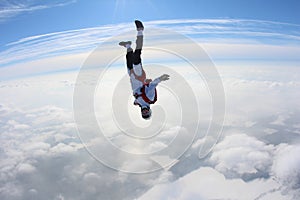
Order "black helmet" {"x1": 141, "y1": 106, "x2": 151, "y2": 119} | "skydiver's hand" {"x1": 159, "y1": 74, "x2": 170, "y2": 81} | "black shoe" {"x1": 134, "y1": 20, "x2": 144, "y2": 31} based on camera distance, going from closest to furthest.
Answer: "skydiver's hand" {"x1": 159, "y1": 74, "x2": 170, "y2": 81} → "black shoe" {"x1": 134, "y1": 20, "x2": 144, "y2": 31} → "black helmet" {"x1": 141, "y1": 106, "x2": 151, "y2": 119}

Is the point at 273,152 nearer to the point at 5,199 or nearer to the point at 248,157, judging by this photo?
the point at 248,157

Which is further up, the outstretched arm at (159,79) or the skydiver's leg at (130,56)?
the skydiver's leg at (130,56)

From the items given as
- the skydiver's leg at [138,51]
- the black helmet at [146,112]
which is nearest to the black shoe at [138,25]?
the skydiver's leg at [138,51]

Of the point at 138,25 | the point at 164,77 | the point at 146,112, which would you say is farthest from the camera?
the point at 146,112

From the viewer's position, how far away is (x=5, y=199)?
78.8 m

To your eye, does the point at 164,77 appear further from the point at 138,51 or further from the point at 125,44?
the point at 125,44

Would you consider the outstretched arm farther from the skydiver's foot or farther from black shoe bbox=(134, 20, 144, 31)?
black shoe bbox=(134, 20, 144, 31)

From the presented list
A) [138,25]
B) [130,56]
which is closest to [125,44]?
[130,56]

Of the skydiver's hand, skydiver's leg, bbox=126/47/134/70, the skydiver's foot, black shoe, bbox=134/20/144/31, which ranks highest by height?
black shoe, bbox=134/20/144/31

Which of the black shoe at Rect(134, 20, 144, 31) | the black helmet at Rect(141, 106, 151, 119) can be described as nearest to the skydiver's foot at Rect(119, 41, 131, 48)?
the black shoe at Rect(134, 20, 144, 31)

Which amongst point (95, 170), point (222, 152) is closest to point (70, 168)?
point (95, 170)

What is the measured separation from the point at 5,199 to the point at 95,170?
3415 cm

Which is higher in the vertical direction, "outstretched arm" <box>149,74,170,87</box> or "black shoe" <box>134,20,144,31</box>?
"black shoe" <box>134,20,144,31</box>

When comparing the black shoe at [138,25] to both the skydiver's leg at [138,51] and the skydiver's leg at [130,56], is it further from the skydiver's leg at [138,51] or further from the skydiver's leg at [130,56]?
the skydiver's leg at [130,56]
